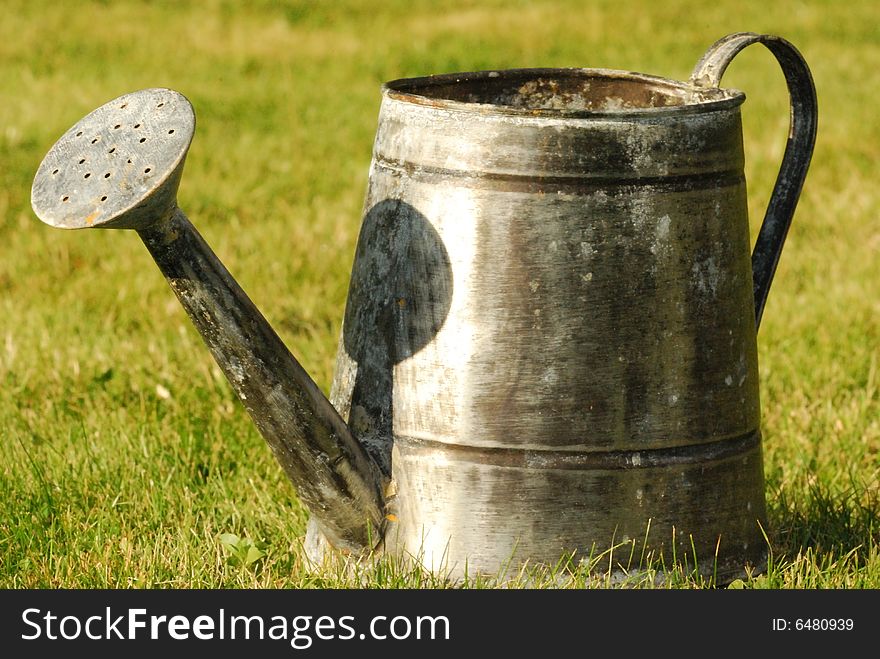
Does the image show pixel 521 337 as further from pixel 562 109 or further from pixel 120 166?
pixel 120 166

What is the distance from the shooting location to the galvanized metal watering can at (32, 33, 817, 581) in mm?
1940

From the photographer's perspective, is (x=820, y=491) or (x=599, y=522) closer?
(x=599, y=522)

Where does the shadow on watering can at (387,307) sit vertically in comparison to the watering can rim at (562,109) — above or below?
below

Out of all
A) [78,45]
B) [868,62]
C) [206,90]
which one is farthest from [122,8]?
[868,62]

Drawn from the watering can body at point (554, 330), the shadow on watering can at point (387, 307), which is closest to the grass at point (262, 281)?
the watering can body at point (554, 330)

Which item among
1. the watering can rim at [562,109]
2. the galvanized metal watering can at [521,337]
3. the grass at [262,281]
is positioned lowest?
the grass at [262,281]

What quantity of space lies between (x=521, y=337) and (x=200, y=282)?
513 millimetres

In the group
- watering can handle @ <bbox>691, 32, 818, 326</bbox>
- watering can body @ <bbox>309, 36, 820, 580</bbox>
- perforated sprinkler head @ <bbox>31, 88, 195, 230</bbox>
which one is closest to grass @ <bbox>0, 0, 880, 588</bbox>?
watering can body @ <bbox>309, 36, 820, 580</bbox>

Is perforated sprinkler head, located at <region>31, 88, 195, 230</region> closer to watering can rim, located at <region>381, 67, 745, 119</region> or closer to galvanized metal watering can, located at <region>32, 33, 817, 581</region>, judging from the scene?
galvanized metal watering can, located at <region>32, 33, 817, 581</region>

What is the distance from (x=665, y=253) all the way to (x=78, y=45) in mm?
6671

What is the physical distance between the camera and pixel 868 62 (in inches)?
320

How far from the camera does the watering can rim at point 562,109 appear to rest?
193cm

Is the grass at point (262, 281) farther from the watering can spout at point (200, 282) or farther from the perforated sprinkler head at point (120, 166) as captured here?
the perforated sprinkler head at point (120, 166)

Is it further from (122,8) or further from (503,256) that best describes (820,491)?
(122,8)
